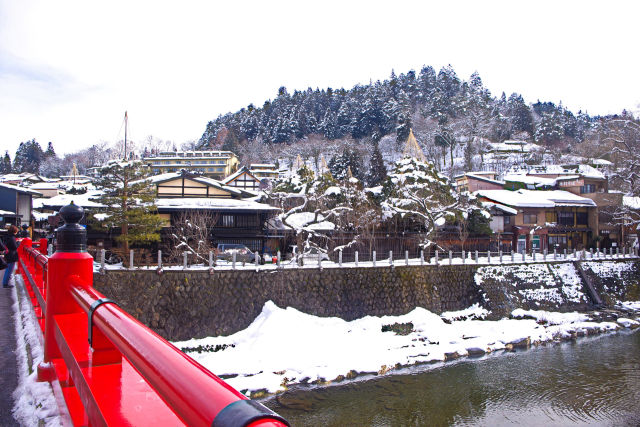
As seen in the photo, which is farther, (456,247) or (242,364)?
(456,247)

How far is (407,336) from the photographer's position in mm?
18938

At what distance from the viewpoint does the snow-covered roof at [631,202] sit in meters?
36.1

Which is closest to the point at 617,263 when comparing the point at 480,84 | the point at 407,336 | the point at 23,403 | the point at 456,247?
the point at 456,247

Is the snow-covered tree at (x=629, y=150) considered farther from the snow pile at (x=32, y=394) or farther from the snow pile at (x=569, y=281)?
the snow pile at (x=32, y=394)

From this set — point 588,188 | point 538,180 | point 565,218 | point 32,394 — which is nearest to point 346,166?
point 538,180

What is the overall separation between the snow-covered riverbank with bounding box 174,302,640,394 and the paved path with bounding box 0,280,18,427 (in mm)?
8635

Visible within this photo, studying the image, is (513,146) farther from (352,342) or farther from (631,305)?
(352,342)

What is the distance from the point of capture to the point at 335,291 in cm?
2009

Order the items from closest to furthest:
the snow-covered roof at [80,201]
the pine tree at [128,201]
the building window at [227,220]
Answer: the pine tree at [128,201] < the snow-covered roof at [80,201] < the building window at [227,220]

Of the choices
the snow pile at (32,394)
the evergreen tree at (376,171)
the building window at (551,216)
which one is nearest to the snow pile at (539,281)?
the building window at (551,216)

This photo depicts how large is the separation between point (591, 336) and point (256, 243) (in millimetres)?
19377

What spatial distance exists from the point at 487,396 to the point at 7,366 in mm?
13756

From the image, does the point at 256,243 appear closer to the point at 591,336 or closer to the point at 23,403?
the point at 591,336

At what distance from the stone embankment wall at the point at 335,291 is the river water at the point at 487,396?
5.23 metres
